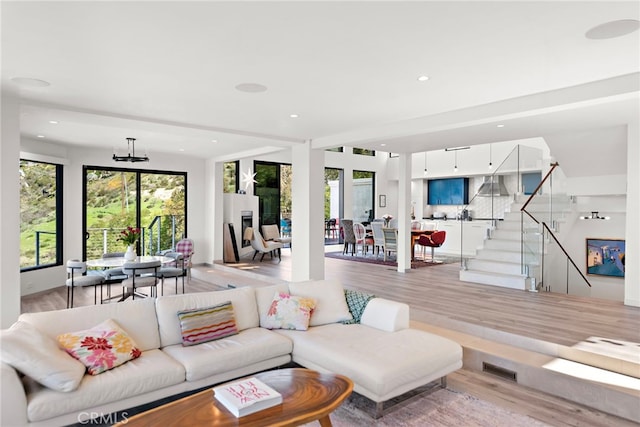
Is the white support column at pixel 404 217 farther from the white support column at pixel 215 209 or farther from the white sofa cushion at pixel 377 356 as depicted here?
the white sofa cushion at pixel 377 356

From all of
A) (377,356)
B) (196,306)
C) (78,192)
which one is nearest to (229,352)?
(196,306)

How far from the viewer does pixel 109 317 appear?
3.20 meters

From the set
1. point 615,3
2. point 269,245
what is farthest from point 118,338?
point 269,245

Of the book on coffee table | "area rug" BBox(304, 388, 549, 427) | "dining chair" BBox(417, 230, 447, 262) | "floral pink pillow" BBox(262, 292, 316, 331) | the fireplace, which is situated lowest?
"area rug" BBox(304, 388, 549, 427)

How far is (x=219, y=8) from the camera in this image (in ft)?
8.14

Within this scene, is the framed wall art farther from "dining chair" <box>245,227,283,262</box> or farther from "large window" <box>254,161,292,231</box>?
"large window" <box>254,161,292,231</box>

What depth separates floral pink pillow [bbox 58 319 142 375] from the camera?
2.73 metres

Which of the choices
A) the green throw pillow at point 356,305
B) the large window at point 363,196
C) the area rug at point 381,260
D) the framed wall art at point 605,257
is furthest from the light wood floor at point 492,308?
the large window at point 363,196

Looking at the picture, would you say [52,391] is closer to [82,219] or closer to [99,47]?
[99,47]

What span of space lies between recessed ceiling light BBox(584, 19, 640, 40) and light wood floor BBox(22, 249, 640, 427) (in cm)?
273

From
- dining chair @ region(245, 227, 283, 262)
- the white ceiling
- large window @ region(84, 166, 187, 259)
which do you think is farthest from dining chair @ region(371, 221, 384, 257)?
large window @ region(84, 166, 187, 259)

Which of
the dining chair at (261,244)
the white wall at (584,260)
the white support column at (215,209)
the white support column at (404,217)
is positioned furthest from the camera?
Answer: the dining chair at (261,244)

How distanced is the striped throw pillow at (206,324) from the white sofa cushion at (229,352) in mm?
53

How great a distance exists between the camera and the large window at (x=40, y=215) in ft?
23.0
